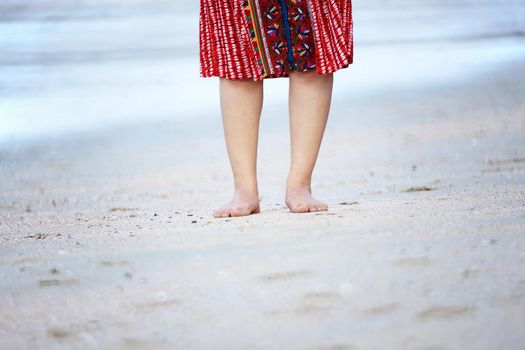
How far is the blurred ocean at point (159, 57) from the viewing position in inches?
245

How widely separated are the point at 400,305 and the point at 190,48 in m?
8.24

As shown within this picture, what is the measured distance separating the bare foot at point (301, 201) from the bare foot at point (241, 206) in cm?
9

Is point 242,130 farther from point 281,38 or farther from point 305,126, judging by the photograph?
point 281,38

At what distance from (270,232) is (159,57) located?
687 centimetres

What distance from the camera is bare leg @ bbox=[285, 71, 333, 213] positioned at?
255 cm

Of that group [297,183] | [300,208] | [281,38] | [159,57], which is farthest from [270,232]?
[159,57]

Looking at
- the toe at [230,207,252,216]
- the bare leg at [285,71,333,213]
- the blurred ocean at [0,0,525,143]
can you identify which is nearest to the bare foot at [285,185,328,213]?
the bare leg at [285,71,333,213]

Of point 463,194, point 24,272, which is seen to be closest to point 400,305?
point 24,272

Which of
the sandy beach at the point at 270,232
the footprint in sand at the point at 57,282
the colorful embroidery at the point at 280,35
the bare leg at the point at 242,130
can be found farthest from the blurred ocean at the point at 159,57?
the footprint in sand at the point at 57,282

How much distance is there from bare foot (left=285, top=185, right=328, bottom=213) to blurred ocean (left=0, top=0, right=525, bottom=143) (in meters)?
3.01

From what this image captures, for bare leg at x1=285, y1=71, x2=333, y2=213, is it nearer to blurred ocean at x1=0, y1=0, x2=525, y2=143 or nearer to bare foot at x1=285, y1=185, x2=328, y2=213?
bare foot at x1=285, y1=185, x2=328, y2=213

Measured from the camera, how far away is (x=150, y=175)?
4020 millimetres

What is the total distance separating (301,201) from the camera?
255 cm

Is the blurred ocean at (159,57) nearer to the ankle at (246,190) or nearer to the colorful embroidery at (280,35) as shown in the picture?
the ankle at (246,190)
